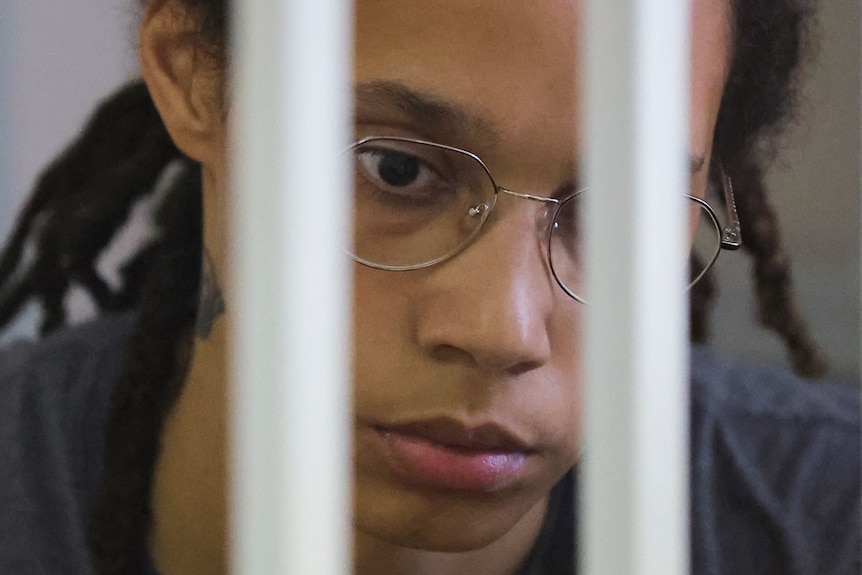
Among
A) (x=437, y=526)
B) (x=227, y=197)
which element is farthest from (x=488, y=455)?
(x=227, y=197)

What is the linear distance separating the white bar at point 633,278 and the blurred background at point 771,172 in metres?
0.61

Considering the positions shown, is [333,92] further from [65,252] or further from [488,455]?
[65,252]

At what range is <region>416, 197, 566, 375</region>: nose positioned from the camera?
0.44m

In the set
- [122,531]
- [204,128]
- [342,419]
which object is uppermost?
[204,128]

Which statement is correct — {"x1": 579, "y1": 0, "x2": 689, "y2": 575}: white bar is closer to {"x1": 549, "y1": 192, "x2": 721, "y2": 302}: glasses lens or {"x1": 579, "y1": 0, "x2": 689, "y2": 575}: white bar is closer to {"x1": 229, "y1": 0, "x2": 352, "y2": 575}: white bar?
{"x1": 229, "y1": 0, "x2": 352, "y2": 575}: white bar

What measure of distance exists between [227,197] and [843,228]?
64 cm

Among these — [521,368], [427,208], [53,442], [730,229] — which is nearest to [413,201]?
[427,208]

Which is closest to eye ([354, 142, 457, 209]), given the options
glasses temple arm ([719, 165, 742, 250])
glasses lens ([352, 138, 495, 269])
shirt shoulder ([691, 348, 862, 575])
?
glasses lens ([352, 138, 495, 269])

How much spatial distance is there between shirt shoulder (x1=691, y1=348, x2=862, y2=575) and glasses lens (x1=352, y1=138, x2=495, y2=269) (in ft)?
1.33

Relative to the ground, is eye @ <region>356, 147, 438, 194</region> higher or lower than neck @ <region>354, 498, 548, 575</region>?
higher

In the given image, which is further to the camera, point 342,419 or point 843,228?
point 843,228

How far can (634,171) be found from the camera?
0.82ft

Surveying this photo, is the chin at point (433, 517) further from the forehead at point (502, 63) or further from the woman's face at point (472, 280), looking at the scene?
the forehead at point (502, 63)

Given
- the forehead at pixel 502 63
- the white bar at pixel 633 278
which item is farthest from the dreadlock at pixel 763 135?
the white bar at pixel 633 278
